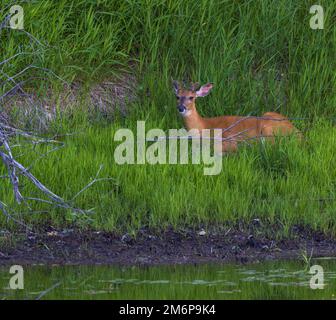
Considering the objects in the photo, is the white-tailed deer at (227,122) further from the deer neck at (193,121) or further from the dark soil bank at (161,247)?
the dark soil bank at (161,247)

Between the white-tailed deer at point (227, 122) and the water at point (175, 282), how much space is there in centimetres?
317

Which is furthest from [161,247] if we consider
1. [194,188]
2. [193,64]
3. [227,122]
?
[193,64]

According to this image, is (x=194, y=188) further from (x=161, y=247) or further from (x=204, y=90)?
(x=204, y=90)

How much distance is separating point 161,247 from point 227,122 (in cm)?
318

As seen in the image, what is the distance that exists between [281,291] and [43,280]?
1.97 m

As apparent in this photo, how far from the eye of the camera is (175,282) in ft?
31.5

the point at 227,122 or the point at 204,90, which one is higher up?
the point at 204,90

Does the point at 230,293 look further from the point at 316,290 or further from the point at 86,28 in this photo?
the point at 86,28

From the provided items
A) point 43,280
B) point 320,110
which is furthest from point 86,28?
point 43,280

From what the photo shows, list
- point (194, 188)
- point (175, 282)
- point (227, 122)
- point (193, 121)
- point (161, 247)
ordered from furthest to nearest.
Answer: point (193, 121) < point (227, 122) < point (194, 188) < point (161, 247) < point (175, 282)

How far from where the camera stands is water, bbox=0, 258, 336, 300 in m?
9.21

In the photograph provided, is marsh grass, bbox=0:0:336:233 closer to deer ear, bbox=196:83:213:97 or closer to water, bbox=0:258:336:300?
deer ear, bbox=196:83:213:97

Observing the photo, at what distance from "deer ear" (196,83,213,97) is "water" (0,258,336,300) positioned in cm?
362

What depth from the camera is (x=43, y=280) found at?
9727mm
